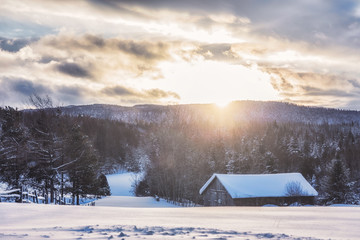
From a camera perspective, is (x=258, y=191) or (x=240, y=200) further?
(x=258, y=191)

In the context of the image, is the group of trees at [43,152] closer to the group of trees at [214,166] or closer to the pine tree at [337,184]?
the group of trees at [214,166]

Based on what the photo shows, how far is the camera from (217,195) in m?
45.4

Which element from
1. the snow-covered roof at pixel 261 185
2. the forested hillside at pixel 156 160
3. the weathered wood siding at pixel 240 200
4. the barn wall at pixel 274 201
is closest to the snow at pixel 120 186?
the forested hillside at pixel 156 160

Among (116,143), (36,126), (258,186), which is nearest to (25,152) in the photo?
(36,126)

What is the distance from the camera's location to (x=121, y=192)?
84500 mm

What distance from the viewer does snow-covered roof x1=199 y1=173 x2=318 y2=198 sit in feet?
141

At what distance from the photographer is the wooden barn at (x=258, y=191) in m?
43.0

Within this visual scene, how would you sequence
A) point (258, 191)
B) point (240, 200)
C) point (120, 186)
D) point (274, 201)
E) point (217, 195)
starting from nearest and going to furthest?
1. point (240, 200)
2. point (258, 191)
3. point (274, 201)
4. point (217, 195)
5. point (120, 186)

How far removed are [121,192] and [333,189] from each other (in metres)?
49.9

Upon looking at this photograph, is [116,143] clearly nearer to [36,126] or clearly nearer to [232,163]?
[232,163]

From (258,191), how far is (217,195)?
5428 millimetres

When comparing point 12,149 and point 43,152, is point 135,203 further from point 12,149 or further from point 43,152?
point 12,149

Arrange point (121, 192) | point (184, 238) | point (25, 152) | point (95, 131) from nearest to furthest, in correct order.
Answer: point (184, 238) < point (25, 152) < point (121, 192) < point (95, 131)

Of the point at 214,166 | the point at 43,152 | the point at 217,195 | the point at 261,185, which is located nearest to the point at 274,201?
the point at 261,185
